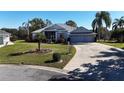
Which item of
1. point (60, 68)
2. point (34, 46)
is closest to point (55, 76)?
point (60, 68)

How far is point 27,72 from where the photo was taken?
42.7 feet

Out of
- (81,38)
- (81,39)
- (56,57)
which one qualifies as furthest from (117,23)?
(56,57)

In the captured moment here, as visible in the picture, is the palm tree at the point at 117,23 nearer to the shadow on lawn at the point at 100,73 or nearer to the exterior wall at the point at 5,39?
the shadow on lawn at the point at 100,73

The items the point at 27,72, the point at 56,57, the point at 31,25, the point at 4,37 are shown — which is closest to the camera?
the point at 27,72

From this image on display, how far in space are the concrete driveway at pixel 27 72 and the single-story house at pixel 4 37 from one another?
147 centimetres

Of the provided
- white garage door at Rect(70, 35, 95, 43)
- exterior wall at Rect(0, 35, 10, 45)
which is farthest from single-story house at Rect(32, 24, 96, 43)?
exterior wall at Rect(0, 35, 10, 45)

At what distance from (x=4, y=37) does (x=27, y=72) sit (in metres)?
2.65

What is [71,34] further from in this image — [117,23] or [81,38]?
[117,23]

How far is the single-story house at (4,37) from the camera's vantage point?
545 inches

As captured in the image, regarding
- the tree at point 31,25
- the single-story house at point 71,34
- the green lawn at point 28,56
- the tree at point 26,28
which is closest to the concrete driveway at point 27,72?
the green lawn at point 28,56

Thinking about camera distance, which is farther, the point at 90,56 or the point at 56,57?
the point at 90,56

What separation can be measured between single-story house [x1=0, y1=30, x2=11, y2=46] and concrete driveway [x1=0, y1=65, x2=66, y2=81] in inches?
58.0

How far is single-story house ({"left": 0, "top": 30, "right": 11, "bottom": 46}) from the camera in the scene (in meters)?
13.8

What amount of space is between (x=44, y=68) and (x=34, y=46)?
3.32 metres
